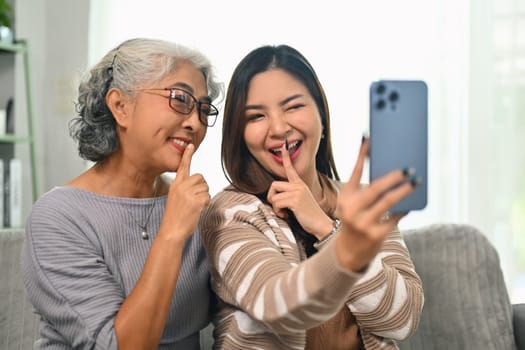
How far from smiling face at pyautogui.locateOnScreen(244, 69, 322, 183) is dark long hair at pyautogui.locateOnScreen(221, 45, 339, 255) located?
0.05 feet

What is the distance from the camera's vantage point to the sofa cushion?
6.21 ft

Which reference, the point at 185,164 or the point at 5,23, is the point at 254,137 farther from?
the point at 5,23

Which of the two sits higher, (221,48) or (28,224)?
(221,48)

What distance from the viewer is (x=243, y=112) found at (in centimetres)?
148

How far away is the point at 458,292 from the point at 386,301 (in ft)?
2.13

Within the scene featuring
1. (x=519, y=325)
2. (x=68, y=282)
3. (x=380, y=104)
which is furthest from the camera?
(x=519, y=325)

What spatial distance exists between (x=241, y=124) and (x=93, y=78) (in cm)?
35

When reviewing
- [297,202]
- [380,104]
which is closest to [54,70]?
[297,202]

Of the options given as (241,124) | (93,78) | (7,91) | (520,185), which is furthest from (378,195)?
(7,91)

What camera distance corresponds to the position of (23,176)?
349 cm

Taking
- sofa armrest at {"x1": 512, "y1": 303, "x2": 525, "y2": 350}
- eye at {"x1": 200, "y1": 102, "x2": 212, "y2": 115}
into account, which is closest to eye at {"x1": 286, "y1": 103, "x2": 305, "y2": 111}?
eye at {"x1": 200, "y1": 102, "x2": 212, "y2": 115}

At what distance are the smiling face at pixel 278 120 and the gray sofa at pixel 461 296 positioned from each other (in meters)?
0.59

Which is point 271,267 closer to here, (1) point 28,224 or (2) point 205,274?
(2) point 205,274

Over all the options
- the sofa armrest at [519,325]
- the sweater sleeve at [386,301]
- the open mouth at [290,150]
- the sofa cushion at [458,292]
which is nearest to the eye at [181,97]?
the open mouth at [290,150]
